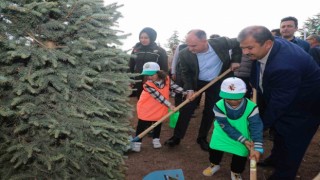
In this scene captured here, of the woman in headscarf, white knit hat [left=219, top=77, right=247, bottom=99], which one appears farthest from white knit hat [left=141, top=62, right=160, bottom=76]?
white knit hat [left=219, top=77, right=247, bottom=99]

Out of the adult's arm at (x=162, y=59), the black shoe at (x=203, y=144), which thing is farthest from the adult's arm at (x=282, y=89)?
the adult's arm at (x=162, y=59)

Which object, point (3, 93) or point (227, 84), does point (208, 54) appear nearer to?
point (227, 84)

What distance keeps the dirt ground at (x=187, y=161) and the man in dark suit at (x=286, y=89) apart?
781mm

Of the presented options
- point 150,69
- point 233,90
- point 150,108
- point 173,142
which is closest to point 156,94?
point 150,108

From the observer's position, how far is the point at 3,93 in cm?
223

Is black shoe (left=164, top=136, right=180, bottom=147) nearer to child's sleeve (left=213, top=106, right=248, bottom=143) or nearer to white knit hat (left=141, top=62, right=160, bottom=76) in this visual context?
white knit hat (left=141, top=62, right=160, bottom=76)

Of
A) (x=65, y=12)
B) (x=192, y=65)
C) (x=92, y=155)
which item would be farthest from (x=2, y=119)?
(x=192, y=65)

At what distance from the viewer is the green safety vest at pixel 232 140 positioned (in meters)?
3.38

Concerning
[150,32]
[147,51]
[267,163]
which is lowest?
[267,163]

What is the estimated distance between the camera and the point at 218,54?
4645 mm

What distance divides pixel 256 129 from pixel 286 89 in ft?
2.22

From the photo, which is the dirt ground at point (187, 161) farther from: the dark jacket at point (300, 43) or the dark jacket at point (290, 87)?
the dark jacket at point (300, 43)

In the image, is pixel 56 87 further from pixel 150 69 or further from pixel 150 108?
pixel 150 108

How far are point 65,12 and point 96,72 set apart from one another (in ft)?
1.86
